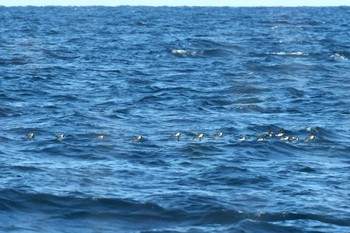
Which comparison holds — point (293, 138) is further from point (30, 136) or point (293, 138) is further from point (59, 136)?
point (30, 136)

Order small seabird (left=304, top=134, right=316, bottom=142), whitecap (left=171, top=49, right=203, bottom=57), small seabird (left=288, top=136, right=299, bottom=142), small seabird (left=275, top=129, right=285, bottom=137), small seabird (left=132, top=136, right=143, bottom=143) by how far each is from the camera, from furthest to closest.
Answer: whitecap (left=171, top=49, right=203, bottom=57)
small seabird (left=275, top=129, right=285, bottom=137)
small seabird (left=304, top=134, right=316, bottom=142)
small seabird (left=288, top=136, right=299, bottom=142)
small seabird (left=132, top=136, right=143, bottom=143)

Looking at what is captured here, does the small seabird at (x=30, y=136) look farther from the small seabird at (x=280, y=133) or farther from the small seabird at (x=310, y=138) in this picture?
the small seabird at (x=310, y=138)

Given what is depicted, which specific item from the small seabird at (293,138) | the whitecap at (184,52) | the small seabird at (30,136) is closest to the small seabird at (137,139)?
the small seabird at (30,136)

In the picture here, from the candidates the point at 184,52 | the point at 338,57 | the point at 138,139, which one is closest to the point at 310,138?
the point at 138,139

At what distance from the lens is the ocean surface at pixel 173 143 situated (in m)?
18.1

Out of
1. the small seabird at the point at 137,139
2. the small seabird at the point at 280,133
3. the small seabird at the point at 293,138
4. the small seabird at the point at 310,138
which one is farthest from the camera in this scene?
the small seabird at the point at 280,133

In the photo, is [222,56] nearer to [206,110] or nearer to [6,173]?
[206,110]

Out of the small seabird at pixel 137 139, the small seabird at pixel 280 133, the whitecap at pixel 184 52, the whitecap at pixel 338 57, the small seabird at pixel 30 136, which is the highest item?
the small seabird at pixel 137 139

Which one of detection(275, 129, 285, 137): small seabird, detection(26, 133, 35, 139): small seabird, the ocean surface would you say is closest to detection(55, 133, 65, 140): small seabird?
the ocean surface

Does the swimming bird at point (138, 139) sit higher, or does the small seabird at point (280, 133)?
the swimming bird at point (138, 139)

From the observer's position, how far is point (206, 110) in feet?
102

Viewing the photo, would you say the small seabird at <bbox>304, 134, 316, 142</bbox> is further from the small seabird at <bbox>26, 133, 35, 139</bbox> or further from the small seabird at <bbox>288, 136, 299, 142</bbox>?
the small seabird at <bbox>26, 133, 35, 139</bbox>

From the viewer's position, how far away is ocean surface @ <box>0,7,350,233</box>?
18.1 m

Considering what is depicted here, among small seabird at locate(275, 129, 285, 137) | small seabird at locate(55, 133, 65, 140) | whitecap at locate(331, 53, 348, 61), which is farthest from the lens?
whitecap at locate(331, 53, 348, 61)
